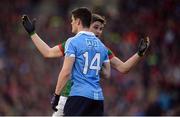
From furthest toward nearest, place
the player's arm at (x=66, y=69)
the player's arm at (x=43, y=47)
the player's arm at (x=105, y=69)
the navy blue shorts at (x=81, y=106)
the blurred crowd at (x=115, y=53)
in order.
Result: 1. the blurred crowd at (x=115, y=53)
2. the player's arm at (x=105, y=69)
3. the player's arm at (x=43, y=47)
4. the navy blue shorts at (x=81, y=106)
5. the player's arm at (x=66, y=69)

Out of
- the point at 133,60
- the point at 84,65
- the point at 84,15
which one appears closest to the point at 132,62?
the point at 133,60

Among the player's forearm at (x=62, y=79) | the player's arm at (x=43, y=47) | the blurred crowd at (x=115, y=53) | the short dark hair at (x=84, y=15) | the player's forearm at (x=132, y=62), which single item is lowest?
the blurred crowd at (x=115, y=53)

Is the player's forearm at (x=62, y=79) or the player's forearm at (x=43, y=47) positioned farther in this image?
the player's forearm at (x=43, y=47)

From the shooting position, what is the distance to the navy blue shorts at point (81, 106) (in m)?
7.32

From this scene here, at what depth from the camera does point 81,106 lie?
24.0 feet

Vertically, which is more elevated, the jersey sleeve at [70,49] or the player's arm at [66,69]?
the jersey sleeve at [70,49]

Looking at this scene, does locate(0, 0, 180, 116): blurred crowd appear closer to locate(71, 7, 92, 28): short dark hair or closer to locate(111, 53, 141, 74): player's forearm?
locate(111, 53, 141, 74): player's forearm

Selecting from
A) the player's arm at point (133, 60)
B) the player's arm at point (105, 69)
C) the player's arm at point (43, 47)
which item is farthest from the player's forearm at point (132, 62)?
the player's arm at point (43, 47)

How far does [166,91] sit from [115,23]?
2.27 m

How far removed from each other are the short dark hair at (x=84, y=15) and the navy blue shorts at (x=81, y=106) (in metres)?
0.77

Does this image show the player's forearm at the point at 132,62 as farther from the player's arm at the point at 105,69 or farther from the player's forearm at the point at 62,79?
the player's forearm at the point at 62,79

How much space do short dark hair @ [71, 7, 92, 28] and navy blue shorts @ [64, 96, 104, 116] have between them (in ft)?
2.51

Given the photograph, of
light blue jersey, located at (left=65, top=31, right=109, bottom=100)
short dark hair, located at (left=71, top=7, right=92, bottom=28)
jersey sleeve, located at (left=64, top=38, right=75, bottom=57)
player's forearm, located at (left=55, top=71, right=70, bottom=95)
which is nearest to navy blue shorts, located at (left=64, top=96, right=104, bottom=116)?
light blue jersey, located at (left=65, top=31, right=109, bottom=100)

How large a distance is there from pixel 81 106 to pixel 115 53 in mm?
7575
